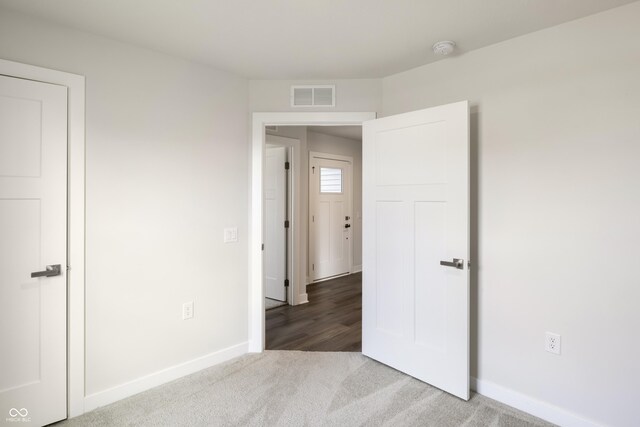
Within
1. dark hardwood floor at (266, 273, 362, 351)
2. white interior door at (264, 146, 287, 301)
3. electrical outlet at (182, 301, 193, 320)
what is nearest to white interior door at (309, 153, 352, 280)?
dark hardwood floor at (266, 273, 362, 351)

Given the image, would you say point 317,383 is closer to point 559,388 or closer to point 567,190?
point 559,388

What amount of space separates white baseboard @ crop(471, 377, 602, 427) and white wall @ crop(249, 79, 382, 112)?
7.51ft

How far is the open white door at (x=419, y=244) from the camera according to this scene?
7.50 feet

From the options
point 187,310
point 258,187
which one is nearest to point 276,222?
point 258,187

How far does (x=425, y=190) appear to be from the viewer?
2467 millimetres

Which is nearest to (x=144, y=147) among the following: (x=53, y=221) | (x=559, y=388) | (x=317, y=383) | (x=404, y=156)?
(x=53, y=221)

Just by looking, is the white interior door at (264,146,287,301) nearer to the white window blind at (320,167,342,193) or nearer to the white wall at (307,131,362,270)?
the white wall at (307,131,362,270)

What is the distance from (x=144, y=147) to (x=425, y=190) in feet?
6.65

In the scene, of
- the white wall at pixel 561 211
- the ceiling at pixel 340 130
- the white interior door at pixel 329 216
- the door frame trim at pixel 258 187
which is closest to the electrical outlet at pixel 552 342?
the white wall at pixel 561 211

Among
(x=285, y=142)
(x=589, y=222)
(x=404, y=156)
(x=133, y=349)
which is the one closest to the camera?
(x=589, y=222)

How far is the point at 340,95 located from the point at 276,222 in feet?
6.70

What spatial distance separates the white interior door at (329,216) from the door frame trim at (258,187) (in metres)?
2.26

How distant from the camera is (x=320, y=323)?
3.77 meters

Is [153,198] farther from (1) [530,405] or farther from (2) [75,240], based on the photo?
(1) [530,405]
